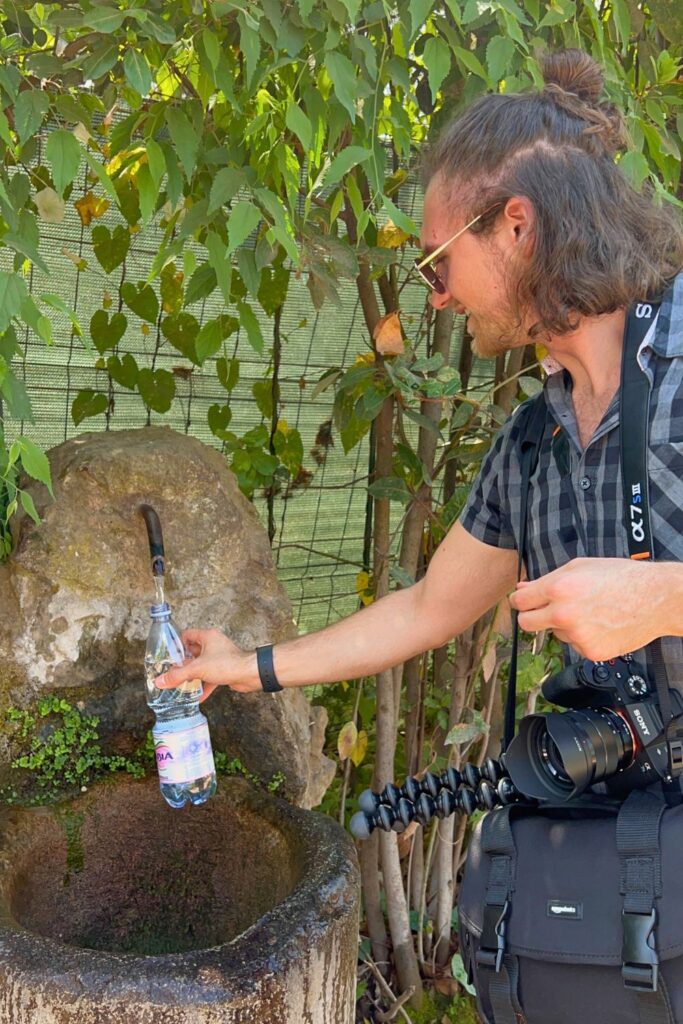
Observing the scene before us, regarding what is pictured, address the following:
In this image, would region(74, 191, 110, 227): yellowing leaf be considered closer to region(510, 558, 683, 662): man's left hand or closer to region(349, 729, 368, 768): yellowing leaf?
region(349, 729, 368, 768): yellowing leaf

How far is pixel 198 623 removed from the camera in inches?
95.3

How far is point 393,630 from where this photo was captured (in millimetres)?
1855

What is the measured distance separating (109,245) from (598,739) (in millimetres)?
2068

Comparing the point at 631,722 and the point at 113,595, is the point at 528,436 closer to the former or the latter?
the point at 631,722

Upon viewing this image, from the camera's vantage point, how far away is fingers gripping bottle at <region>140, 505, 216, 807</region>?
1932 millimetres

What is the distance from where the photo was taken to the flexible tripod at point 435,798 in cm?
162

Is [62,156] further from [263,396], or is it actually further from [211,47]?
[263,396]

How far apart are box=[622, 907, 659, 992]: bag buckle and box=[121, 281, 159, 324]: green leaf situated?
7.10ft

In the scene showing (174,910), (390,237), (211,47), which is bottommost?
(174,910)

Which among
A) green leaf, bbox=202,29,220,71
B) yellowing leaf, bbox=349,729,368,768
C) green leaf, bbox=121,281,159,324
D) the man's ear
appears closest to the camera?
the man's ear

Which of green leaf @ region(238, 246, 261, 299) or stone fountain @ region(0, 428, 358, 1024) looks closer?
green leaf @ region(238, 246, 261, 299)

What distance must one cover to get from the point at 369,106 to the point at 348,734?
170 centimetres

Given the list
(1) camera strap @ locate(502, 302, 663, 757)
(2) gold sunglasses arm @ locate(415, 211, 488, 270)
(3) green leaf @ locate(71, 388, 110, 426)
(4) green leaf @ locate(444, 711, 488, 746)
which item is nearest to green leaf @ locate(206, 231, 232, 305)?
(2) gold sunglasses arm @ locate(415, 211, 488, 270)

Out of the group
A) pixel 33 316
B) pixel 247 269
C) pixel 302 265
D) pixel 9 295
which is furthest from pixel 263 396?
pixel 9 295
